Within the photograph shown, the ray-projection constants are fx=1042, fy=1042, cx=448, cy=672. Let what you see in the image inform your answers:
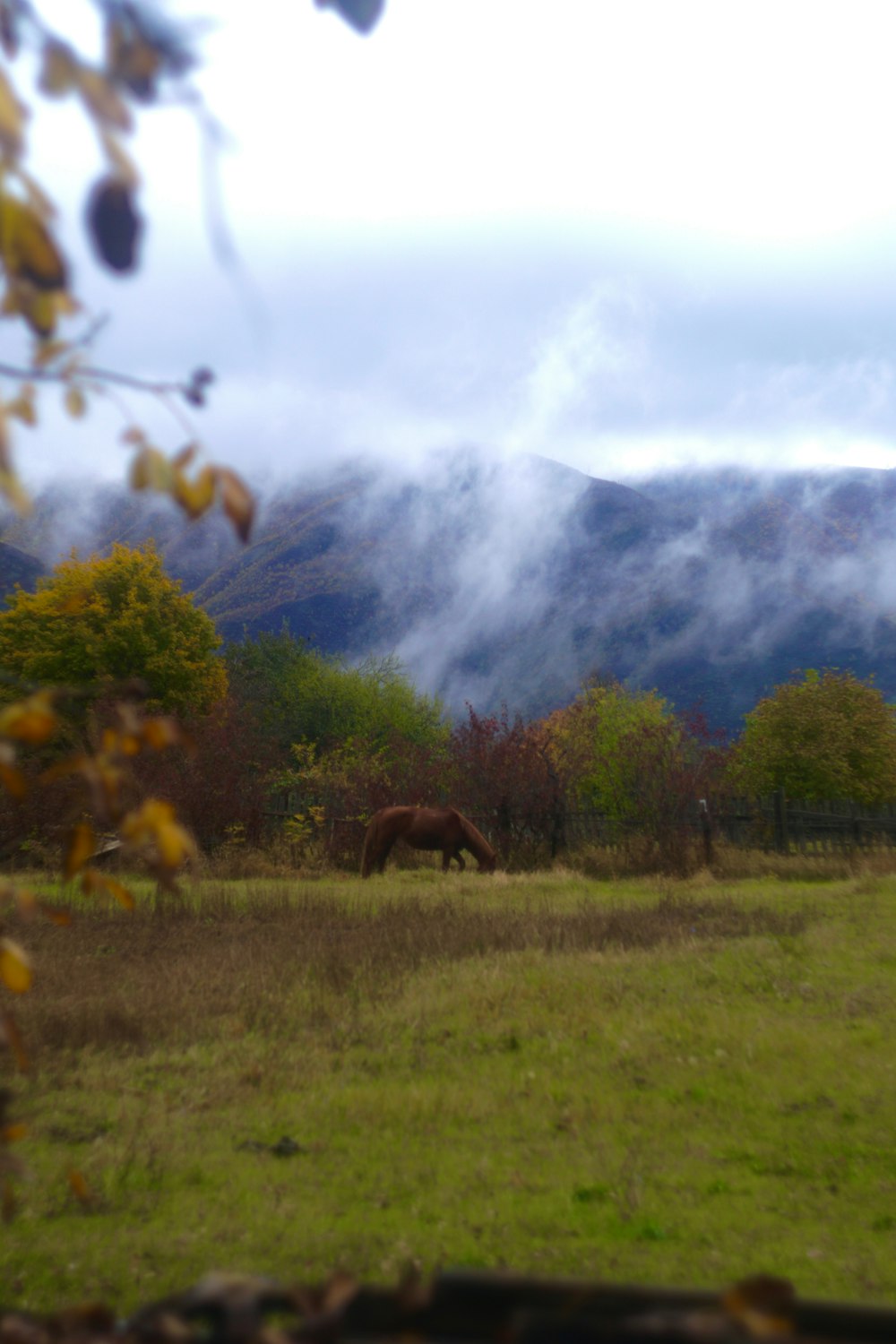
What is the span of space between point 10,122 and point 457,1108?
18.5 ft

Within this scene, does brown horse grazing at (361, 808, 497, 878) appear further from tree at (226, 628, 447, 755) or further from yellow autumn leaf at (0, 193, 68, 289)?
tree at (226, 628, 447, 755)

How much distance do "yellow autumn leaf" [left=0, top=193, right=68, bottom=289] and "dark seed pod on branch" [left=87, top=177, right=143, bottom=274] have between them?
0.30 ft

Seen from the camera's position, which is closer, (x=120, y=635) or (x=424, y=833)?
(x=424, y=833)

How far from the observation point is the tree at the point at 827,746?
32531 mm

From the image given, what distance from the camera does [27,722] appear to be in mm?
1336

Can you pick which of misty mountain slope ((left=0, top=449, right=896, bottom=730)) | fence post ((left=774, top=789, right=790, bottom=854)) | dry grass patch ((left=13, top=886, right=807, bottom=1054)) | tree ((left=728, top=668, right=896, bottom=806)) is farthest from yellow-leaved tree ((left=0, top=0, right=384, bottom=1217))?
misty mountain slope ((left=0, top=449, right=896, bottom=730))

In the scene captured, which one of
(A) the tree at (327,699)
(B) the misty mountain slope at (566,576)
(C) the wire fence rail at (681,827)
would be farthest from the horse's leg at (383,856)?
(B) the misty mountain slope at (566,576)

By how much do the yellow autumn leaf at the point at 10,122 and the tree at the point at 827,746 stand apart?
3346cm

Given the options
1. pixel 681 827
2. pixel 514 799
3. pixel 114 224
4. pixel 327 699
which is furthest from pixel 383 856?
pixel 327 699

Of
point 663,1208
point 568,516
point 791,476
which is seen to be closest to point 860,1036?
point 663,1208

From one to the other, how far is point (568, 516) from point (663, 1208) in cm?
15931

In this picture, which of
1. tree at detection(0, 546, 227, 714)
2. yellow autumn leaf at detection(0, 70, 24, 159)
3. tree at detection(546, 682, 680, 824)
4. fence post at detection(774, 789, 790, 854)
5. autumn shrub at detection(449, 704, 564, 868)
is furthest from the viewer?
tree at detection(0, 546, 227, 714)

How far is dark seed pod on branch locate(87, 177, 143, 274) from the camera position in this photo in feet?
4.37

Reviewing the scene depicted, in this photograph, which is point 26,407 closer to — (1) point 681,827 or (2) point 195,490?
(2) point 195,490
